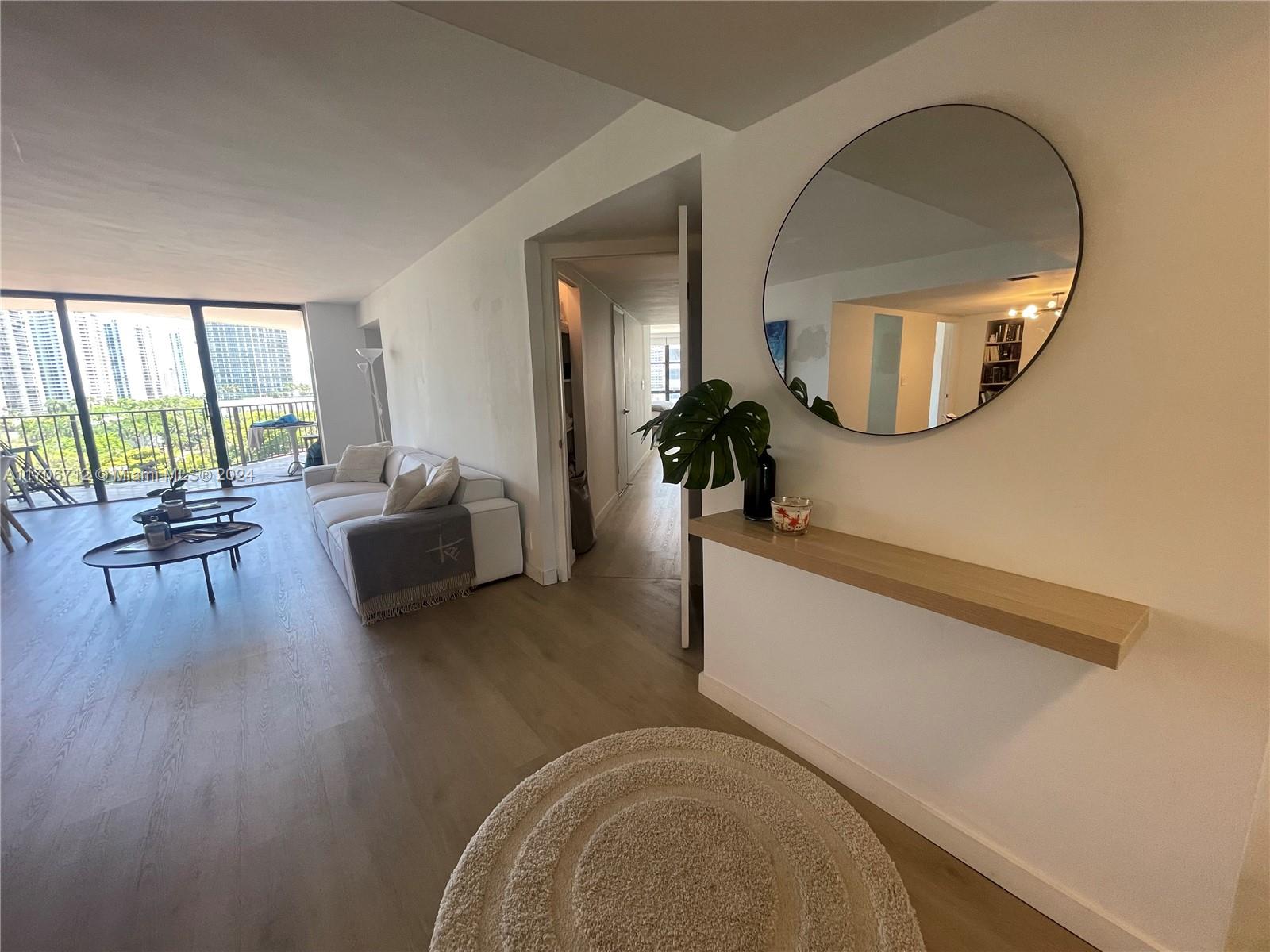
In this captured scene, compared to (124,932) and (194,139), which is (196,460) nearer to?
(194,139)

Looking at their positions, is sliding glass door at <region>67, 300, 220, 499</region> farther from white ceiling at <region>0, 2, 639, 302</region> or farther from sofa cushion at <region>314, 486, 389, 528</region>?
sofa cushion at <region>314, 486, 389, 528</region>

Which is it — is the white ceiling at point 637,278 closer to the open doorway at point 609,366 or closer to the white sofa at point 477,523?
the open doorway at point 609,366

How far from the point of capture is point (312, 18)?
56.1 inches

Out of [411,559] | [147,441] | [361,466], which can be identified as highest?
[147,441]

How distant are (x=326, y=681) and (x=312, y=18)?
8.22 ft

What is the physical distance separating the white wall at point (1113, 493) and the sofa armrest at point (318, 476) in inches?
190

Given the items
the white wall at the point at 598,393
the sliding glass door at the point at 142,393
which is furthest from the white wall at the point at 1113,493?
the sliding glass door at the point at 142,393

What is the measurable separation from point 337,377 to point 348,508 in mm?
4017

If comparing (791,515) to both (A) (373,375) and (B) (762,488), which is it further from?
(A) (373,375)

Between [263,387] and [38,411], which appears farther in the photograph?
[263,387]

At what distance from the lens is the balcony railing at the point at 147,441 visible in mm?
5438

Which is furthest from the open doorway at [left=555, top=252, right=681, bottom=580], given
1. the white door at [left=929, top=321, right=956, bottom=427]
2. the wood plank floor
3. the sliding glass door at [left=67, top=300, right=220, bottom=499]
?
the sliding glass door at [left=67, top=300, right=220, bottom=499]

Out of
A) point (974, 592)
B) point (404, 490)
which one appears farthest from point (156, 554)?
point (974, 592)

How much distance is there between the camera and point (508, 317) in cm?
312
